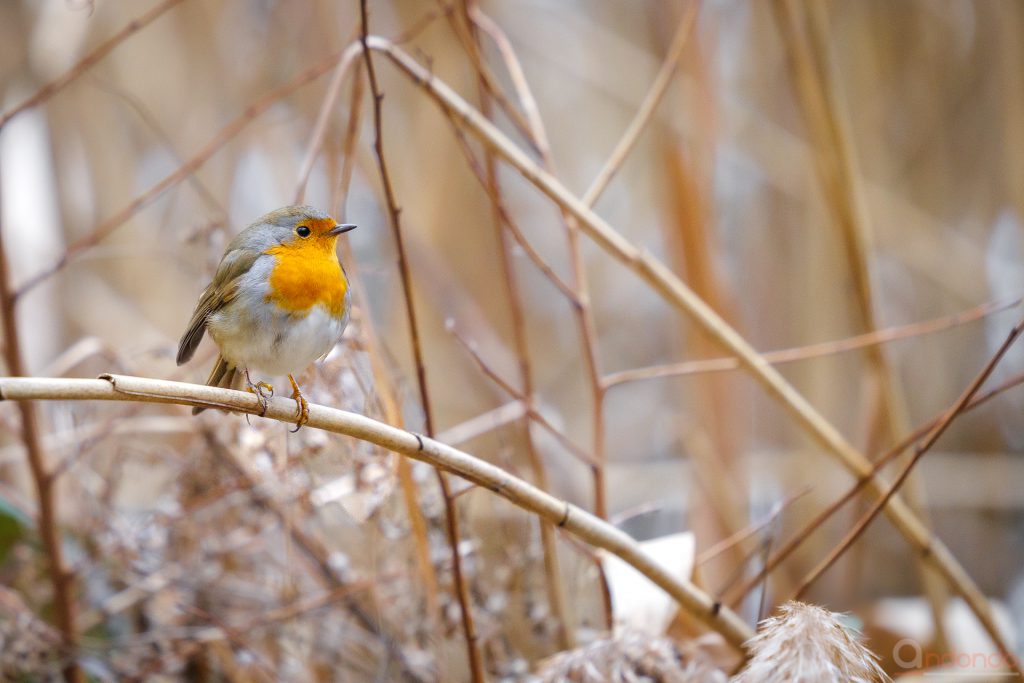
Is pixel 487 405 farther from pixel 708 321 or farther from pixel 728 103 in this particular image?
pixel 708 321

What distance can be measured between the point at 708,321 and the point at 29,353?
74.5 inches

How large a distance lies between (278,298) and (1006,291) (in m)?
2.32

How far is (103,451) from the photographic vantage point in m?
2.17

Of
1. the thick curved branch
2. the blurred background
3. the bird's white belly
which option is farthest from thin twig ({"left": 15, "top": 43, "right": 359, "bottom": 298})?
the thick curved branch

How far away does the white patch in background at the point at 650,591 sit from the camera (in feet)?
4.18

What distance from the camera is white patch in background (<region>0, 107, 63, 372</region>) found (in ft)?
7.91

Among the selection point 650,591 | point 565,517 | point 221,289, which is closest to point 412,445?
point 565,517

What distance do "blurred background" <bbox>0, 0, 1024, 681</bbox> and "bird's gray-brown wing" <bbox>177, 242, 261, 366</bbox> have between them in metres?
0.22

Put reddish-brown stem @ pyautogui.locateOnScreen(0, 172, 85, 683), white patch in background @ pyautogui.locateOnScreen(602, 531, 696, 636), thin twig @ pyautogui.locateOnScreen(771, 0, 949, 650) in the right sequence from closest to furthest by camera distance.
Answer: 1. white patch in background @ pyautogui.locateOnScreen(602, 531, 696, 636)
2. reddish-brown stem @ pyautogui.locateOnScreen(0, 172, 85, 683)
3. thin twig @ pyautogui.locateOnScreen(771, 0, 949, 650)

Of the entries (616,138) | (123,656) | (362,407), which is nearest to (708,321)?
(362,407)

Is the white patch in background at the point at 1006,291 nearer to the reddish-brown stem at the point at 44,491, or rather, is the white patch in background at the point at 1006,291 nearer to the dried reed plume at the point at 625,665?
the dried reed plume at the point at 625,665

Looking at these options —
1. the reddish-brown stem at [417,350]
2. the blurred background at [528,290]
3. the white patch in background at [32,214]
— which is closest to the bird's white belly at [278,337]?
the reddish-brown stem at [417,350]

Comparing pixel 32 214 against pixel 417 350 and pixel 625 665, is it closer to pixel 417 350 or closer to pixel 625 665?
pixel 417 350

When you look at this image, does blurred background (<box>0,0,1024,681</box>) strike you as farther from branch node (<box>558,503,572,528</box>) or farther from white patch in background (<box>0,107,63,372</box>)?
branch node (<box>558,503,572,528</box>)
